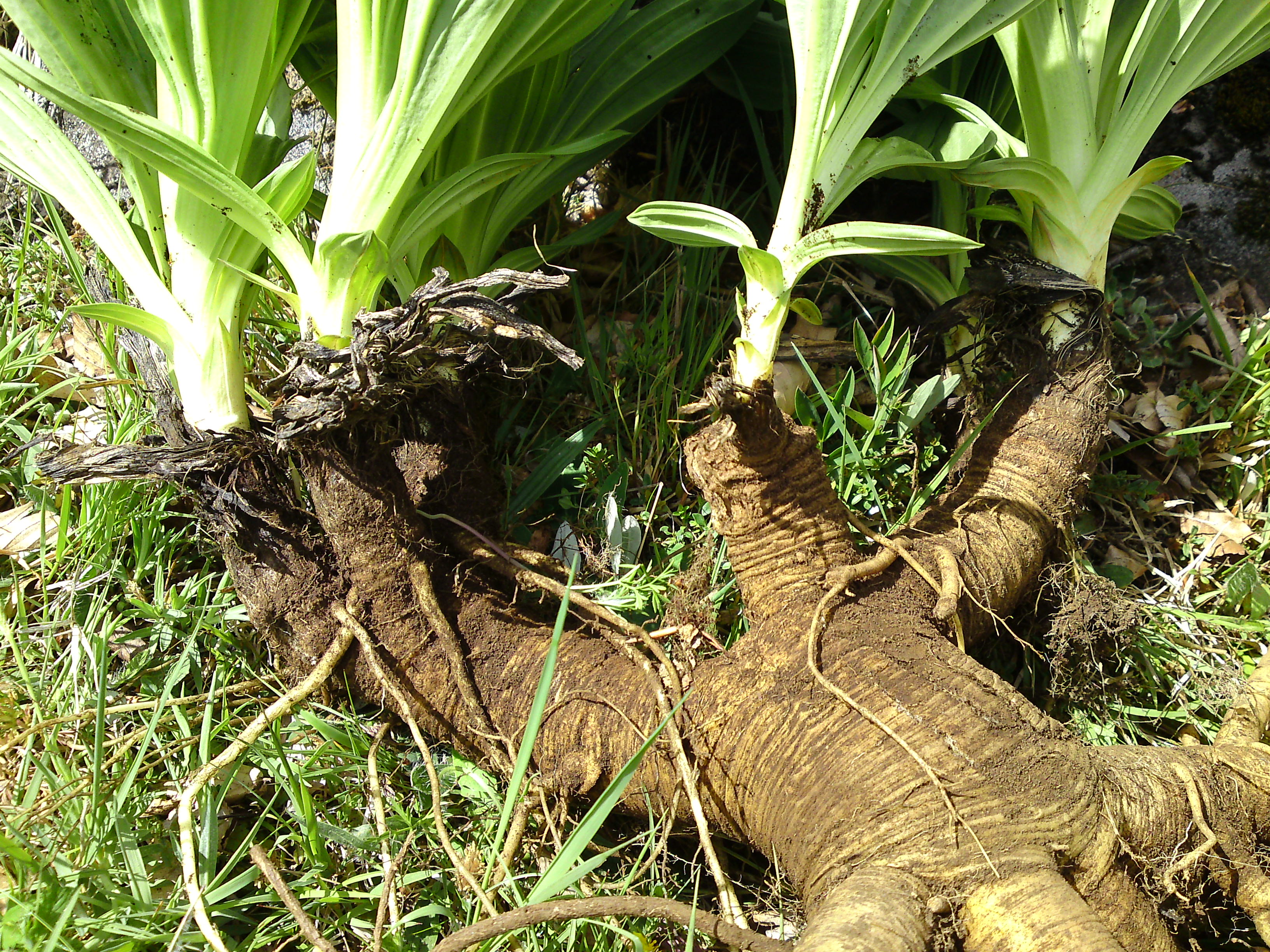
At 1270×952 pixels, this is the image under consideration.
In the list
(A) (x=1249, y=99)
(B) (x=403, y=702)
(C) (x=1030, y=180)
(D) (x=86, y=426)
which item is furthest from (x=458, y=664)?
(A) (x=1249, y=99)

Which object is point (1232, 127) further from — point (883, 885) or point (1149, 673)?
point (883, 885)

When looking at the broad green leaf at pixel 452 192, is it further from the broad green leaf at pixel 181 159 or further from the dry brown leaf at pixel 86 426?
the dry brown leaf at pixel 86 426

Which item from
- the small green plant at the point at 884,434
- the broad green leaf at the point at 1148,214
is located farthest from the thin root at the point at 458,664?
the broad green leaf at the point at 1148,214

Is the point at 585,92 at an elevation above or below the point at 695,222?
above

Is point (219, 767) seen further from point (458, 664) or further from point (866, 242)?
point (866, 242)

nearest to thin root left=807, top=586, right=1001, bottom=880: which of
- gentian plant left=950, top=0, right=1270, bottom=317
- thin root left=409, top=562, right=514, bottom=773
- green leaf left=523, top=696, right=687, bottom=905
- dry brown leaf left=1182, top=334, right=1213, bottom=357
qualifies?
green leaf left=523, top=696, right=687, bottom=905

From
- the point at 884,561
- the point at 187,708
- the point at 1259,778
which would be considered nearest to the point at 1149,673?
the point at 1259,778

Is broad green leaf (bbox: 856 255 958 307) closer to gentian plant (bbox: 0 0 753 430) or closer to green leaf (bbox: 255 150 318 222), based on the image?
gentian plant (bbox: 0 0 753 430)
